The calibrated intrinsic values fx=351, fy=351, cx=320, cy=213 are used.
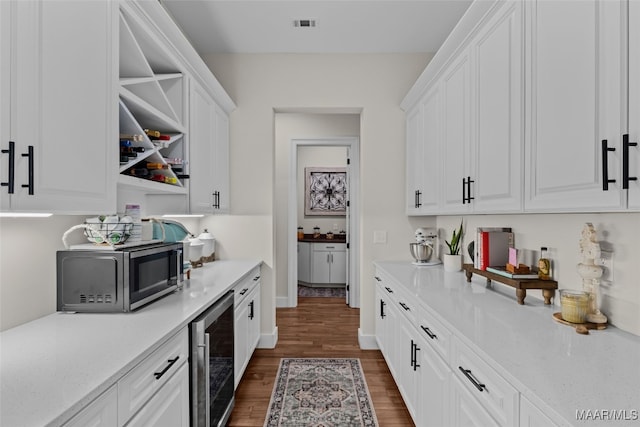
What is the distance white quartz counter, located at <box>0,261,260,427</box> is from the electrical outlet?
177 cm

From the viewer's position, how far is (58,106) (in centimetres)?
123

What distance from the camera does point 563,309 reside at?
4.76 ft

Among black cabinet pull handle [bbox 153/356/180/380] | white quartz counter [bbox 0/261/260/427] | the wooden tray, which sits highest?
the wooden tray

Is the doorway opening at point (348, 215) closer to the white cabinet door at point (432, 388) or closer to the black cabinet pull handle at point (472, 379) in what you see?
the white cabinet door at point (432, 388)


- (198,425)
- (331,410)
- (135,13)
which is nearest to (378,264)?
(331,410)

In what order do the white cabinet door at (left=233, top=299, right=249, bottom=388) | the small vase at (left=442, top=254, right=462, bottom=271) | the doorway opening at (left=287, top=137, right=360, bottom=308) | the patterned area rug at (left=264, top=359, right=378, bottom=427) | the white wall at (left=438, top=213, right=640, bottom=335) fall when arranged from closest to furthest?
1. the white wall at (left=438, top=213, right=640, bottom=335)
2. the patterned area rug at (left=264, top=359, right=378, bottom=427)
3. the white cabinet door at (left=233, top=299, right=249, bottom=388)
4. the small vase at (left=442, top=254, right=462, bottom=271)
5. the doorway opening at (left=287, top=137, right=360, bottom=308)

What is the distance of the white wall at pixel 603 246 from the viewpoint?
51.9 inches

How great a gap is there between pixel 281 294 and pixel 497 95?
12.9 feet

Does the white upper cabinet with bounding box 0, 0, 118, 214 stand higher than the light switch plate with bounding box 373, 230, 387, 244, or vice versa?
the white upper cabinet with bounding box 0, 0, 118, 214

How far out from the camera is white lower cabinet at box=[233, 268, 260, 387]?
251 cm

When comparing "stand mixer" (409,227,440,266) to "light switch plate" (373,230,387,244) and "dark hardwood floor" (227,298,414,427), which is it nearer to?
"light switch plate" (373,230,387,244)

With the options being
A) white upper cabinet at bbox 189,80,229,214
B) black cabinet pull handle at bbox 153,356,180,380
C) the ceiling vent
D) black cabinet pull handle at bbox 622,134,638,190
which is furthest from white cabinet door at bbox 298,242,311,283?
black cabinet pull handle at bbox 622,134,638,190

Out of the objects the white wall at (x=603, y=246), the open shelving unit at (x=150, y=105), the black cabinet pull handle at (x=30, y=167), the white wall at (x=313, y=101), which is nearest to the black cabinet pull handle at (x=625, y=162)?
the white wall at (x=603, y=246)

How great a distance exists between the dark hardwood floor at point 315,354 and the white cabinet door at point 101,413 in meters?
1.42
